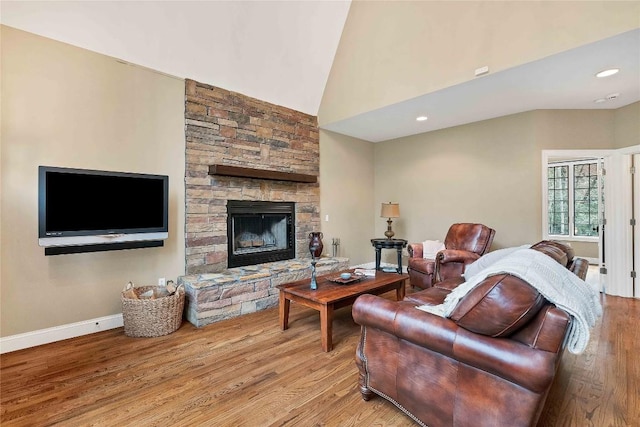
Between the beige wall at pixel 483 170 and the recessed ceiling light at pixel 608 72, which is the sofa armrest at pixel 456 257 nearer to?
the beige wall at pixel 483 170

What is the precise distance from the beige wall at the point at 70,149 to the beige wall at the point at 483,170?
3.97m

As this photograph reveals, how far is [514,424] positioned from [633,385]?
1.53 metres

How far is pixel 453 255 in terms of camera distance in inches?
151

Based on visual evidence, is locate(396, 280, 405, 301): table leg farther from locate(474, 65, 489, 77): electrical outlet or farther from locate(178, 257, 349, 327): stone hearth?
locate(474, 65, 489, 77): electrical outlet

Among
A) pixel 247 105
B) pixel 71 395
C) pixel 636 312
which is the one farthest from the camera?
pixel 247 105

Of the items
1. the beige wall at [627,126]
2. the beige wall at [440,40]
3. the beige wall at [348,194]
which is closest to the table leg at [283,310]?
the beige wall at [348,194]

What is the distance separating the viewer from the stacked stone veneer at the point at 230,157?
370cm

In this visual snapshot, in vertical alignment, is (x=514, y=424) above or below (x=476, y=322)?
below

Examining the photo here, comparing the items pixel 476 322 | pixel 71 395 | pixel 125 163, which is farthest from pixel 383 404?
pixel 125 163

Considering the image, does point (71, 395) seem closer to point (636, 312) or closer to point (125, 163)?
point (125, 163)

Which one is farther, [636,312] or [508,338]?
Answer: [636,312]

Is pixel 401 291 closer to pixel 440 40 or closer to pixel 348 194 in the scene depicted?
pixel 348 194

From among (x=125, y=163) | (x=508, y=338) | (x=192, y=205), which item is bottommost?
(x=508, y=338)

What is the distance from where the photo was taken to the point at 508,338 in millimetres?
1339
